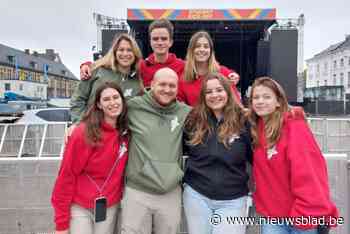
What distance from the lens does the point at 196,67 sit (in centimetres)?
307

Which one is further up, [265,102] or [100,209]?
[265,102]

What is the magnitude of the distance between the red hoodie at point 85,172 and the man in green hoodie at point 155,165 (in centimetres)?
10

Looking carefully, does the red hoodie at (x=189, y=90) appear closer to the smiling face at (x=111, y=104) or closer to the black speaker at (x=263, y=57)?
the smiling face at (x=111, y=104)

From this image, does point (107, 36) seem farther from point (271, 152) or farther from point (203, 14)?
point (271, 152)

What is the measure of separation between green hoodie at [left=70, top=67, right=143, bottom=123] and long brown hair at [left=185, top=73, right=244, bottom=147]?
2.37ft

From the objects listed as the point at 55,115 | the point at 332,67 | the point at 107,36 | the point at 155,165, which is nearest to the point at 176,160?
the point at 155,165

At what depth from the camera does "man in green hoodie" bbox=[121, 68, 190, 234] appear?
2.26 metres

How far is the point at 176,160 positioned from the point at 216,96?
20.1 inches

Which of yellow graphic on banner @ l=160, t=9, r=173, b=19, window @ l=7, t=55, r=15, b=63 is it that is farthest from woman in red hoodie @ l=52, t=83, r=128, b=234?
window @ l=7, t=55, r=15, b=63

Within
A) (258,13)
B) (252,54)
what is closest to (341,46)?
(252,54)

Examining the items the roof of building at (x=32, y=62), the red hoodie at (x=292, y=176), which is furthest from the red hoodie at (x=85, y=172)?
the roof of building at (x=32, y=62)

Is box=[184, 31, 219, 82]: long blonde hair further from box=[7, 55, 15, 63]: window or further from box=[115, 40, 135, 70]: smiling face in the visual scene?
box=[7, 55, 15, 63]: window

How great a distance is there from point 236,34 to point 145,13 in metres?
4.32

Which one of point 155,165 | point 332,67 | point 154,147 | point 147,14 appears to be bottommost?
point 155,165
